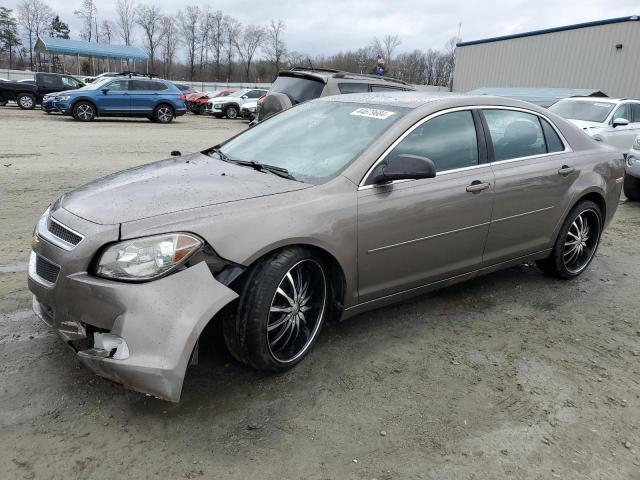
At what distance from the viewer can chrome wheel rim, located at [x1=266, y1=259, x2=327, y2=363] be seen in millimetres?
2982

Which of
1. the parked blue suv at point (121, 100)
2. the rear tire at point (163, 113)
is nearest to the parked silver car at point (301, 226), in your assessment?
the parked blue suv at point (121, 100)

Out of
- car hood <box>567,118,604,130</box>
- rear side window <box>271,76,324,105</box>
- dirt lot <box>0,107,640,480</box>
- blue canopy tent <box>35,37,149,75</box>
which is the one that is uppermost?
blue canopy tent <box>35,37,149,75</box>

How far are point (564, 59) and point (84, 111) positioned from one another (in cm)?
2132

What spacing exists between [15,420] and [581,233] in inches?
177

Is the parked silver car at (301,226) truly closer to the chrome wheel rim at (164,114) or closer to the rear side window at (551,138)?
the rear side window at (551,138)

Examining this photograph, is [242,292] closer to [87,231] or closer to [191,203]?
[191,203]

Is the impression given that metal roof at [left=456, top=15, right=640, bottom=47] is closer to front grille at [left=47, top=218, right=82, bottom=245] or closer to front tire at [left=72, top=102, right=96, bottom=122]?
front tire at [left=72, top=102, right=96, bottom=122]

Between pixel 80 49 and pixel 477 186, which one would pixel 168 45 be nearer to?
pixel 80 49

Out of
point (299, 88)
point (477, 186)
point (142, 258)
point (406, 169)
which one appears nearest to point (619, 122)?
point (299, 88)

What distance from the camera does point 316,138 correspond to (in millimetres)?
3717

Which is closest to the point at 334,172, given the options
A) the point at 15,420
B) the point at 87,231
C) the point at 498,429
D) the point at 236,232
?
the point at 236,232

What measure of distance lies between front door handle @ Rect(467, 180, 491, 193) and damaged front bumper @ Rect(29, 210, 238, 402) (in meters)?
1.93

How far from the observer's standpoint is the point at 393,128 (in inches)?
138

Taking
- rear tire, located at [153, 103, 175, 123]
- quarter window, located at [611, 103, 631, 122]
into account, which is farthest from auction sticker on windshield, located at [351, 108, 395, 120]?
rear tire, located at [153, 103, 175, 123]
